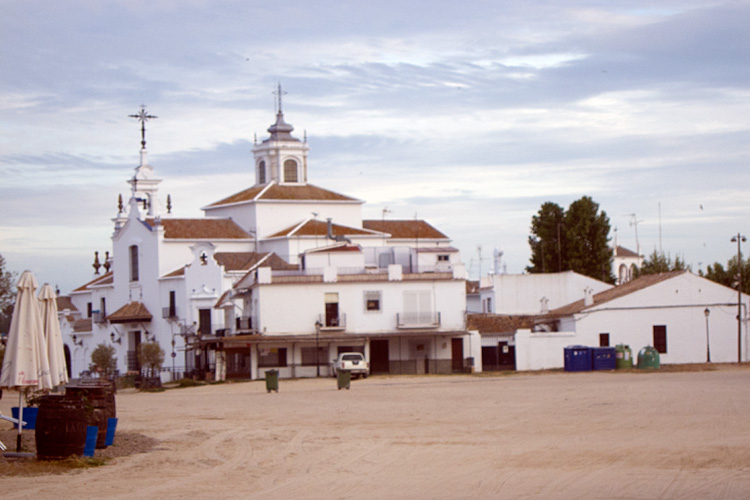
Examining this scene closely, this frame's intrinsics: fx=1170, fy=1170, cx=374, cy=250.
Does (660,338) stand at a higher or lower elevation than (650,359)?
higher

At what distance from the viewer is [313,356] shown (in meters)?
60.9

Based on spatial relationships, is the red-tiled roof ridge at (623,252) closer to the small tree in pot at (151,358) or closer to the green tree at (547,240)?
the green tree at (547,240)

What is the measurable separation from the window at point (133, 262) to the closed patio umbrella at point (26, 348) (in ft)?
209

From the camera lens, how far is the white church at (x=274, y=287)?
60719mm

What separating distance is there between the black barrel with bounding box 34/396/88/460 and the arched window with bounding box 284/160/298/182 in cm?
7140

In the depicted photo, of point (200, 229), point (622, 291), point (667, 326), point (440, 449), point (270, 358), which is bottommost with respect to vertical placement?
point (440, 449)

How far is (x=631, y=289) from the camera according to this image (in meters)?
62.0

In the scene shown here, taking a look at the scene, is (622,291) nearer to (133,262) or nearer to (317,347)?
(317,347)

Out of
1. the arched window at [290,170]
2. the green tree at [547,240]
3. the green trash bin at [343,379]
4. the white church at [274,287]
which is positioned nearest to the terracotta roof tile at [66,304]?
the white church at [274,287]

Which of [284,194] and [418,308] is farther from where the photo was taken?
[284,194]

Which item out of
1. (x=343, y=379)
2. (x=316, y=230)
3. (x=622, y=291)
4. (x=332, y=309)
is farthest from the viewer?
(x=316, y=230)

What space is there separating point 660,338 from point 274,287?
2013 cm

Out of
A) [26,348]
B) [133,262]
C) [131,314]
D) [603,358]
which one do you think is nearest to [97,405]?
[26,348]

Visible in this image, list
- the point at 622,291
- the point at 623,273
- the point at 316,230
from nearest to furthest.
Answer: the point at 622,291 → the point at 316,230 → the point at 623,273
